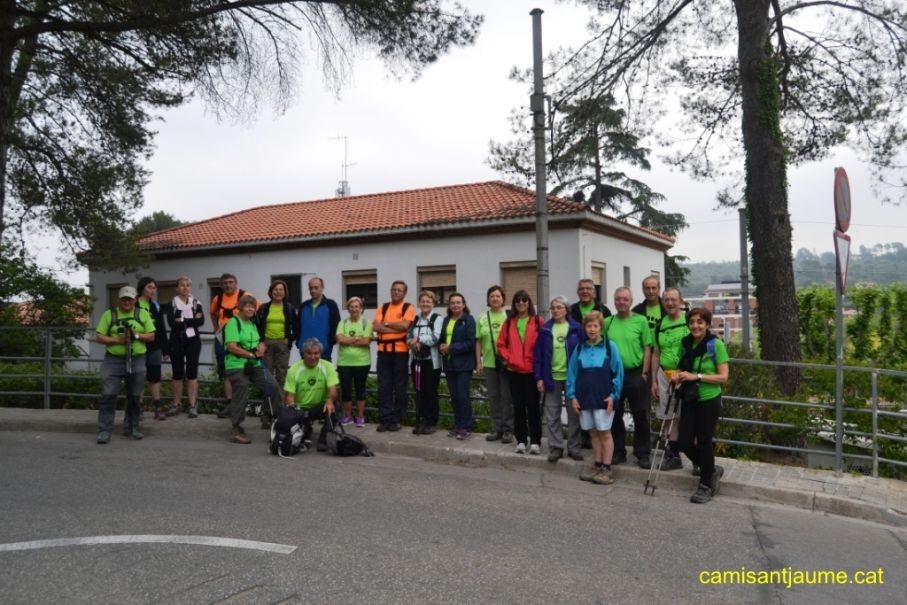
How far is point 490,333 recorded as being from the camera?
768 cm

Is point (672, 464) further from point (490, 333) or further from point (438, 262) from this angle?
point (438, 262)

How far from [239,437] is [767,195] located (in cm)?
824

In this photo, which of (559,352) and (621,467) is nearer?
(621,467)

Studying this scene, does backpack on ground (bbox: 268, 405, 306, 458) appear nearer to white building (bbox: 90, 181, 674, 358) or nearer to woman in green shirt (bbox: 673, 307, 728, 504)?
woman in green shirt (bbox: 673, 307, 728, 504)

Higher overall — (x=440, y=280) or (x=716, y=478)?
(x=440, y=280)

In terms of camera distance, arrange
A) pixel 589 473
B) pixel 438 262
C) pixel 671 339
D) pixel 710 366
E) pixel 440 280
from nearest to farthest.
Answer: pixel 710 366 < pixel 671 339 < pixel 589 473 < pixel 438 262 < pixel 440 280

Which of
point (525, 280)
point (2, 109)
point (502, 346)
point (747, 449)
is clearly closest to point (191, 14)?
point (2, 109)

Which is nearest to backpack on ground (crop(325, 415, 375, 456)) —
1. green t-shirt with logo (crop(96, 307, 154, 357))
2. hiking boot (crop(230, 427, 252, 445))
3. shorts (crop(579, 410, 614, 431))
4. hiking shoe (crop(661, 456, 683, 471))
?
hiking boot (crop(230, 427, 252, 445))

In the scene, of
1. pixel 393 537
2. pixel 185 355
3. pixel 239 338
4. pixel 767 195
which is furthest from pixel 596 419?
pixel 767 195

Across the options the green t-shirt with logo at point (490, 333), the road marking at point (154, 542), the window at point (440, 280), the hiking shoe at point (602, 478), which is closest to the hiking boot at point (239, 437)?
the green t-shirt with logo at point (490, 333)

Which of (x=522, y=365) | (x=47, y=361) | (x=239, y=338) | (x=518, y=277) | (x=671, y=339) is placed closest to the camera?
(x=671, y=339)

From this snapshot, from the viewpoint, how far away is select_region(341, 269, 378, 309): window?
65.8 ft

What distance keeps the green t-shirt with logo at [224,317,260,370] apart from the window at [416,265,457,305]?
435 inches

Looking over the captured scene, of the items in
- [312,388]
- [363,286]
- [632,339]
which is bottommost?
[312,388]
